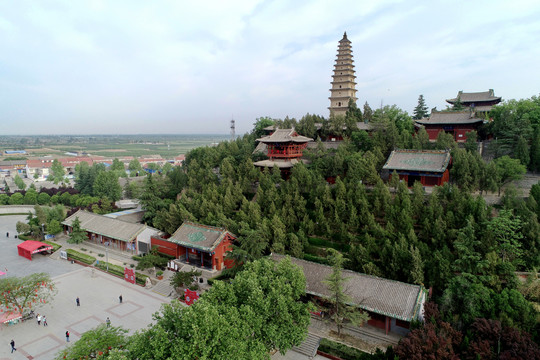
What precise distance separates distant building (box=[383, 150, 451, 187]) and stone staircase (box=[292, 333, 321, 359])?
1376 cm

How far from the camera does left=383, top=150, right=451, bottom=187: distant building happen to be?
23.5m

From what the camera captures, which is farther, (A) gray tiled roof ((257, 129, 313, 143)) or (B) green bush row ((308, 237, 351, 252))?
(A) gray tiled roof ((257, 129, 313, 143))

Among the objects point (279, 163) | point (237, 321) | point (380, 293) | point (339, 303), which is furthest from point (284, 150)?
point (237, 321)

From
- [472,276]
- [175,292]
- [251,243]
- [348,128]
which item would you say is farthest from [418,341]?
[348,128]

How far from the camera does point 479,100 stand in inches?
1416

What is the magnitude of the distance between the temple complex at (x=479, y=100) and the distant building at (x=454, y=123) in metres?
6.46

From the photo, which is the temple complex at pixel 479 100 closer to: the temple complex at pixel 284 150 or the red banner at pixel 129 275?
the temple complex at pixel 284 150

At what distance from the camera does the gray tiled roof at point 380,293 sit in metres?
14.5

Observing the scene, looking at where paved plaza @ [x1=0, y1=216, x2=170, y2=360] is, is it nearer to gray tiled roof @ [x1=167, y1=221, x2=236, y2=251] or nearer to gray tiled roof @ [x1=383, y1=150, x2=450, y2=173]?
gray tiled roof @ [x1=167, y1=221, x2=236, y2=251]

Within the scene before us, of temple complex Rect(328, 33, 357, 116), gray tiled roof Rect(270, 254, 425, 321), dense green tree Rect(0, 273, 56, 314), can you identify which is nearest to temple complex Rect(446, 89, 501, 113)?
temple complex Rect(328, 33, 357, 116)

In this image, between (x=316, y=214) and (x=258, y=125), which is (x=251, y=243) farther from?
(x=258, y=125)

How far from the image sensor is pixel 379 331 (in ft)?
50.8

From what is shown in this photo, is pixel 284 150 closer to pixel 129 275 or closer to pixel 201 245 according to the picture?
pixel 201 245

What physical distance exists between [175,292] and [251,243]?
5545 mm
